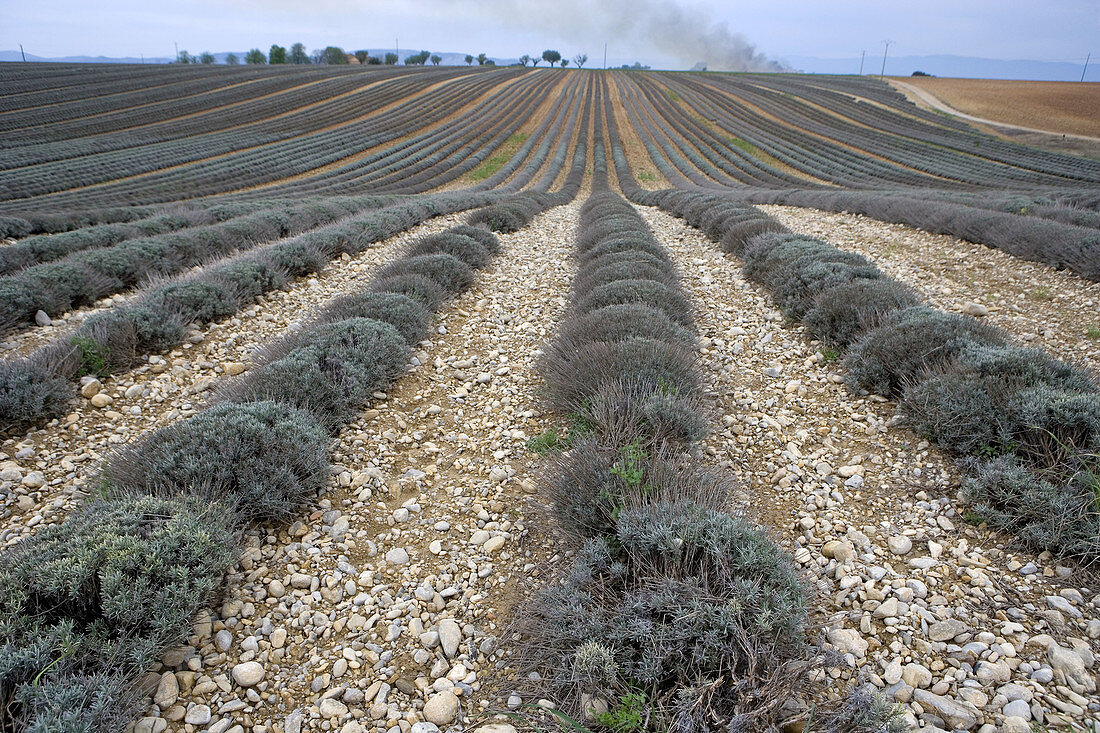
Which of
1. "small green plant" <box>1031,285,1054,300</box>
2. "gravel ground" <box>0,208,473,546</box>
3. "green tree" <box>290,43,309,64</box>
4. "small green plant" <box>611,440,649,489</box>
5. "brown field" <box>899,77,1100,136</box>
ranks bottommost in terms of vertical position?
"gravel ground" <box>0,208,473,546</box>

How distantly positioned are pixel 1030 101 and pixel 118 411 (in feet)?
262

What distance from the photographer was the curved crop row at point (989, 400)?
3062 millimetres

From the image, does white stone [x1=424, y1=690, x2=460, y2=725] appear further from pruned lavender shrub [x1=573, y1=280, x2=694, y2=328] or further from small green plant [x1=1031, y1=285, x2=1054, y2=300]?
small green plant [x1=1031, y1=285, x2=1054, y2=300]

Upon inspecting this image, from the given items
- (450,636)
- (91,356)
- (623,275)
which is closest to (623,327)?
(623,275)

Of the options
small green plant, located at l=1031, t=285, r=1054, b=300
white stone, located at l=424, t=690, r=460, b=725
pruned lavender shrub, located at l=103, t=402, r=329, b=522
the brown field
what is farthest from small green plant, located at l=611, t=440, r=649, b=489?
the brown field

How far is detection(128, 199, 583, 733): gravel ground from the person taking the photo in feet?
8.03

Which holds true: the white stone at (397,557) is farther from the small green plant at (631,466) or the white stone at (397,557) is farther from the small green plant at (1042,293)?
the small green plant at (1042,293)

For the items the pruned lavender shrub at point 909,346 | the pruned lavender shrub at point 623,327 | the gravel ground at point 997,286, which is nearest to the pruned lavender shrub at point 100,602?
the pruned lavender shrub at point 623,327

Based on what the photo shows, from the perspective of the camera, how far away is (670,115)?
55562mm

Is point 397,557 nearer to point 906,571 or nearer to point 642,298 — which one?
point 906,571

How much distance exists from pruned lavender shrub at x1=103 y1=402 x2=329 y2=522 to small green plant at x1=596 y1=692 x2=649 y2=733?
2.47 metres

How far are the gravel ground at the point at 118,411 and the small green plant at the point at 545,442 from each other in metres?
3.12

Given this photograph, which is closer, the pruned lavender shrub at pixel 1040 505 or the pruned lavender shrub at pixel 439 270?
the pruned lavender shrub at pixel 1040 505

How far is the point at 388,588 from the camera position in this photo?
3135 mm
